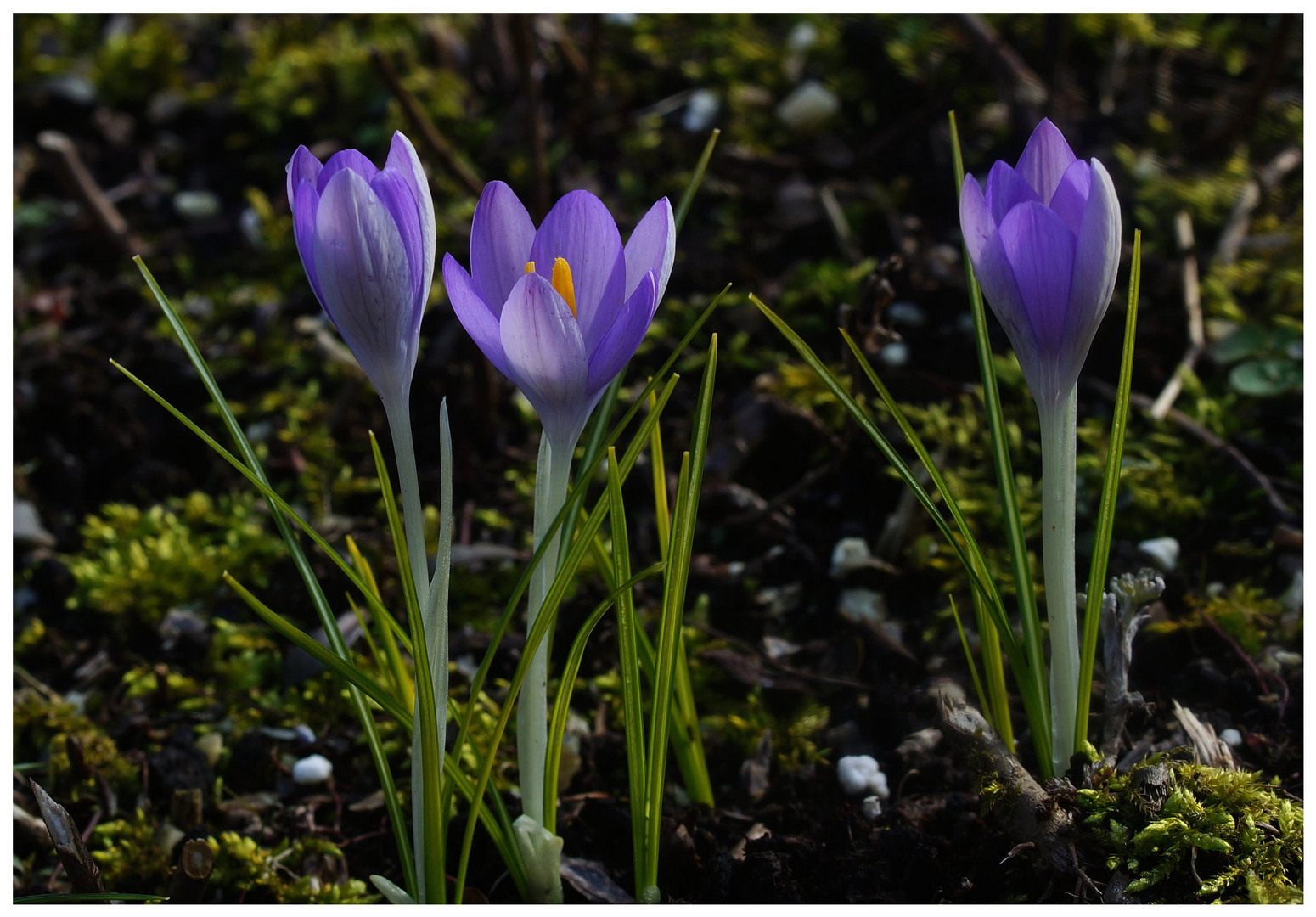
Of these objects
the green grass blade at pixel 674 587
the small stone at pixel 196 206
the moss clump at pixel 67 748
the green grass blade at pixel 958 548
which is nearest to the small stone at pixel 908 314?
the green grass blade at pixel 958 548

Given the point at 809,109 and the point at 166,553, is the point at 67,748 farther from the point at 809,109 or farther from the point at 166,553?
the point at 809,109

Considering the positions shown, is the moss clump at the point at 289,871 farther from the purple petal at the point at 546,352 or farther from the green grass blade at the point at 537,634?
the purple petal at the point at 546,352

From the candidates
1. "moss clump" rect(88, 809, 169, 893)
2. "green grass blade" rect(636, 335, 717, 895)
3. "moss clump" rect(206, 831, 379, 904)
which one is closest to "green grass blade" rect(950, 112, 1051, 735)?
"green grass blade" rect(636, 335, 717, 895)

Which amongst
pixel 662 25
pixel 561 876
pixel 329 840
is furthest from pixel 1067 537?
pixel 662 25

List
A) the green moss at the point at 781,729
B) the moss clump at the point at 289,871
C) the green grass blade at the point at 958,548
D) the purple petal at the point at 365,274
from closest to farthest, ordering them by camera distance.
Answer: the purple petal at the point at 365,274 → the green grass blade at the point at 958,548 → the moss clump at the point at 289,871 → the green moss at the point at 781,729

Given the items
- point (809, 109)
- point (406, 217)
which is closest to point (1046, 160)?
point (406, 217)

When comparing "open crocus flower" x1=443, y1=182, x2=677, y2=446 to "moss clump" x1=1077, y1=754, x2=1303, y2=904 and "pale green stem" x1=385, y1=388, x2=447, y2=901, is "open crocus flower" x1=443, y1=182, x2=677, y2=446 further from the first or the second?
"moss clump" x1=1077, y1=754, x2=1303, y2=904
